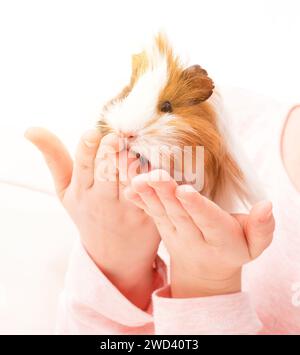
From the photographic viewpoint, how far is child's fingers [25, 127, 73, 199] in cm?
54

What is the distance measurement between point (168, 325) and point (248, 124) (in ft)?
1.24

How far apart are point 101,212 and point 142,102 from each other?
0.15 metres

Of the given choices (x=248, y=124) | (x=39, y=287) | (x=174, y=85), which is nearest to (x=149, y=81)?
(x=174, y=85)

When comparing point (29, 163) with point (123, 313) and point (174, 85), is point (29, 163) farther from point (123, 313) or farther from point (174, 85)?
point (174, 85)

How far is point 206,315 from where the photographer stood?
55cm

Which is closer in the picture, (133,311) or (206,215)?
(206,215)

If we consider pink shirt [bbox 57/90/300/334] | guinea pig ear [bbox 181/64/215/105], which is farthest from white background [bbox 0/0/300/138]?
guinea pig ear [bbox 181/64/215/105]

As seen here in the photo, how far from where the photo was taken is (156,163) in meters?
0.45

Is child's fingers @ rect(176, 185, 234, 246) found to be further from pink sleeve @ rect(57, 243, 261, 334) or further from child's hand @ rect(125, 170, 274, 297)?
pink sleeve @ rect(57, 243, 261, 334)

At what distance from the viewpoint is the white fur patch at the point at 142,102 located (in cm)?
44

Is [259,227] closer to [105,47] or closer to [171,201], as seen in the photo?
[171,201]

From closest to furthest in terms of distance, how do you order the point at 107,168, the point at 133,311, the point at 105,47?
the point at 107,168
the point at 133,311
the point at 105,47

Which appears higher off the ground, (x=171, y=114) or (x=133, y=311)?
(x=171, y=114)

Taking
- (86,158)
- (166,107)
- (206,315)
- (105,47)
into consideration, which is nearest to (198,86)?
(166,107)
